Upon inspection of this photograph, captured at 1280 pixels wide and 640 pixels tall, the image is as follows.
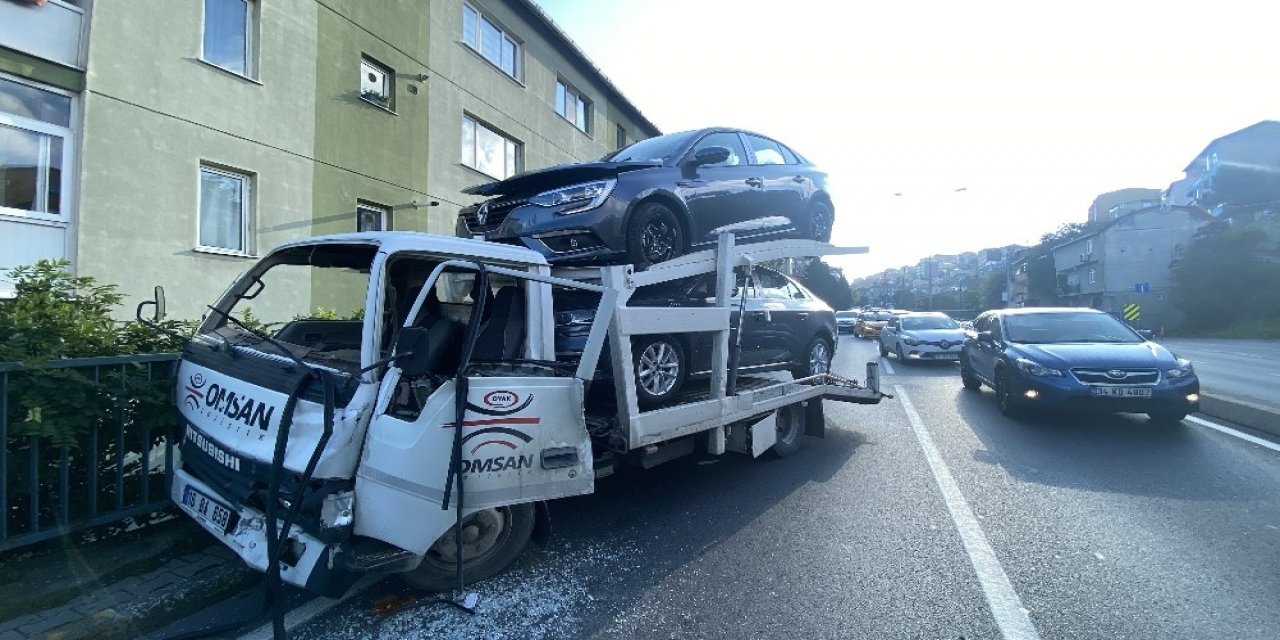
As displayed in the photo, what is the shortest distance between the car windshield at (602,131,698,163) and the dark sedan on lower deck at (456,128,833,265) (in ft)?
0.04

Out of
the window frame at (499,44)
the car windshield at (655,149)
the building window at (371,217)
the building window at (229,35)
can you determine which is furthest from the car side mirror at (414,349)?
the window frame at (499,44)

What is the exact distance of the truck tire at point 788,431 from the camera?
6.29m

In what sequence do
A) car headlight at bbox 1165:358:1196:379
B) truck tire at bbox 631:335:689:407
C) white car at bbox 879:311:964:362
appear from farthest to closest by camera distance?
1. white car at bbox 879:311:964:362
2. car headlight at bbox 1165:358:1196:379
3. truck tire at bbox 631:335:689:407

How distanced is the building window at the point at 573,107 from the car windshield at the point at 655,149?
14.0 meters

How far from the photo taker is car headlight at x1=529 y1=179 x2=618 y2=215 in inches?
188

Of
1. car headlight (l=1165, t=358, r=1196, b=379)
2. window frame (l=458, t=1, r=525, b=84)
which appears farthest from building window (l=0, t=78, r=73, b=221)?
car headlight (l=1165, t=358, r=1196, b=379)

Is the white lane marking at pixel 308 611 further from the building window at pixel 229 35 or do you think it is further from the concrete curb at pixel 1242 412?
the building window at pixel 229 35

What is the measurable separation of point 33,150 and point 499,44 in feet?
35.8

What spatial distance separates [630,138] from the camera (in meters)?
25.6

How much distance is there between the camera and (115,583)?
10.9 feet

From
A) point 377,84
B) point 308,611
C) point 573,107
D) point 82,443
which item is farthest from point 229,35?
point 573,107

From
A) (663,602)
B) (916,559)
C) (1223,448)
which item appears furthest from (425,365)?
(1223,448)

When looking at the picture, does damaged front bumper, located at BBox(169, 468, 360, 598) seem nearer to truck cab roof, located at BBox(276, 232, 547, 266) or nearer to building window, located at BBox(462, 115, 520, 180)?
truck cab roof, located at BBox(276, 232, 547, 266)

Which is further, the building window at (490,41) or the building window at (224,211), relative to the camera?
the building window at (490,41)
